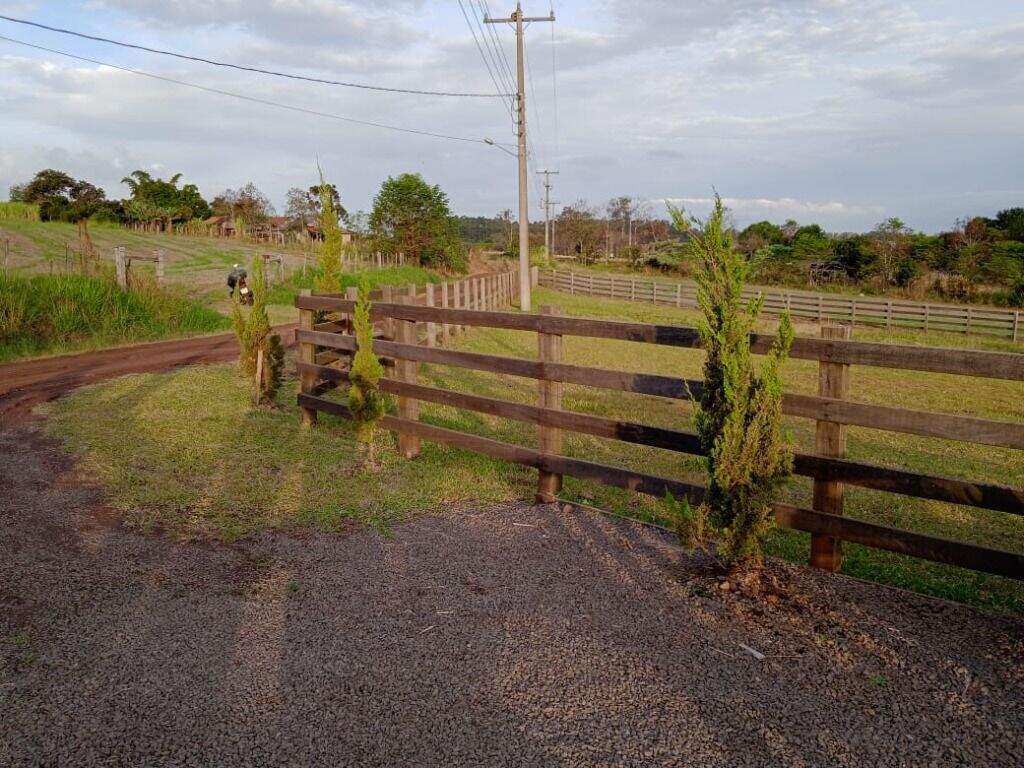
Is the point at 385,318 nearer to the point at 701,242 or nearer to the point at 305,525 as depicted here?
the point at 305,525

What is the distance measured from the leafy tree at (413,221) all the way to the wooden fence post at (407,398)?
42.3 meters

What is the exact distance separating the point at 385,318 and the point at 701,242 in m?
3.76

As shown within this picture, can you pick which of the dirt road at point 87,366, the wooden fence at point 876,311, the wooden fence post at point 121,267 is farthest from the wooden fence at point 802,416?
the wooden fence at point 876,311

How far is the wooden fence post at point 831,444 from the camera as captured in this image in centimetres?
430

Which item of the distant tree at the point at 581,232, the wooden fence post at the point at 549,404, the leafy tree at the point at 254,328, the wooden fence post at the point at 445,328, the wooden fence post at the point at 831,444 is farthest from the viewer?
the distant tree at the point at 581,232

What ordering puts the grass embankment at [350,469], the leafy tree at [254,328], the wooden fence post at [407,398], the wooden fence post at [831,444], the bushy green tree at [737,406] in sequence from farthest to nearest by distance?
the leafy tree at [254,328], the wooden fence post at [407,398], the grass embankment at [350,469], the wooden fence post at [831,444], the bushy green tree at [737,406]

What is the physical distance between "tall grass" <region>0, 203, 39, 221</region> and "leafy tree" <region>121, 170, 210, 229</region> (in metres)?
13.9

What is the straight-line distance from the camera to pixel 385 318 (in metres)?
7.30

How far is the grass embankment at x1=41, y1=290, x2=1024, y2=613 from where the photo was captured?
18.1 ft

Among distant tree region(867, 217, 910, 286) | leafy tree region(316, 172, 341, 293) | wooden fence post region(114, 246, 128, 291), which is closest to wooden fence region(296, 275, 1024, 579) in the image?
leafy tree region(316, 172, 341, 293)

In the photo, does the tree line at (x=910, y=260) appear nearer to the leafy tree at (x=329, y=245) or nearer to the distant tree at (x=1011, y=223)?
the distant tree at (x=1011, y=223)

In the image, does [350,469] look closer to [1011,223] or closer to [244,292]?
[244,292]

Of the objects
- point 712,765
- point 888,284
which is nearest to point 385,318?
point 712,765

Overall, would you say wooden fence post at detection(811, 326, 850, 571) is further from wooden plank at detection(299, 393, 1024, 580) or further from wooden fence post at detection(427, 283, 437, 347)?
wooden fence post at detection(427, 283, 437, 347)
